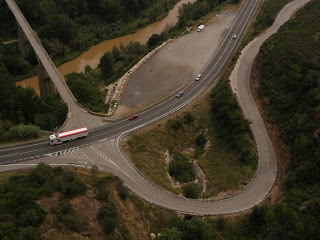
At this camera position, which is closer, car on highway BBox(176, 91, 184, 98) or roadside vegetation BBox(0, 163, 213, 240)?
roadside vegetation BBox(0, 163, 213, 240)

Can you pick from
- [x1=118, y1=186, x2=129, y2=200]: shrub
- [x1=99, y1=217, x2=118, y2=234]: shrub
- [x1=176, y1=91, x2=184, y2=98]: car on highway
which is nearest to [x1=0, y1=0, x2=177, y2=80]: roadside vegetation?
[x1=176, y1=91, x2=184, y2=98]: car on highway

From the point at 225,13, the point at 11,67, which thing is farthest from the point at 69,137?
the point at 225,13

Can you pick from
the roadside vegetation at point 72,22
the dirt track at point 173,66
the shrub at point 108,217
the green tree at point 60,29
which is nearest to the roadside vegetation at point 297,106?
the dirt track at point 173,66

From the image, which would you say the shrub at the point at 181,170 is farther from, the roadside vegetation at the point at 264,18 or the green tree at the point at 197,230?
the roadside vegetation at the point at 264,18

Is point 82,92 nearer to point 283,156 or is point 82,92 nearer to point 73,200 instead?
point 73,200

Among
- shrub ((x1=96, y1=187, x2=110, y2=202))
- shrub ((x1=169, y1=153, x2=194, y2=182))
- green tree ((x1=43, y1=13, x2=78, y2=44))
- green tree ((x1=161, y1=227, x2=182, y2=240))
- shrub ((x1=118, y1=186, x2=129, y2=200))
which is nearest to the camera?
green tree ((x1=161, y1=227, x2=182, y2=240))

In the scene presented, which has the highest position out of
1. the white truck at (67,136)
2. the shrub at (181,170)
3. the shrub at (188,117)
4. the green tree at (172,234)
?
the white truck at (67,136)

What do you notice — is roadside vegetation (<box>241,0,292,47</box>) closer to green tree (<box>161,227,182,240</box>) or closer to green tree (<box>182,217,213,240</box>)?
green tree (<box>182,217,213,240</box>)
